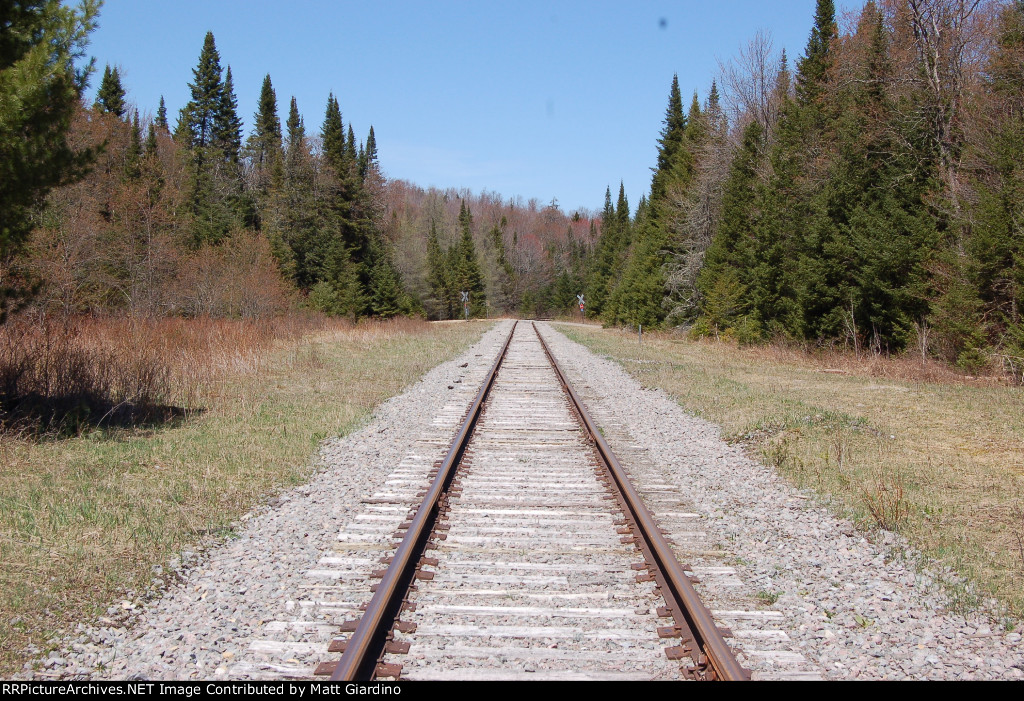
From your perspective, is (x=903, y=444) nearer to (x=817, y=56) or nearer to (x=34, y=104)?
(x=34, y=104)

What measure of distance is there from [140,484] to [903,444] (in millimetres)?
9376

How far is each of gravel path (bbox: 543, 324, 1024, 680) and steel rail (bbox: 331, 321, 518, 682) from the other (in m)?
2.34

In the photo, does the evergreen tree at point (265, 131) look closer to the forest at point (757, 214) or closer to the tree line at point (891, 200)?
the forest at point (757, 214)

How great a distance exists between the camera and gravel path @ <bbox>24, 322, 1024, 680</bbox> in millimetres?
3863

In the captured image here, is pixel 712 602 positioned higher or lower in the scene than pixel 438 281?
lower

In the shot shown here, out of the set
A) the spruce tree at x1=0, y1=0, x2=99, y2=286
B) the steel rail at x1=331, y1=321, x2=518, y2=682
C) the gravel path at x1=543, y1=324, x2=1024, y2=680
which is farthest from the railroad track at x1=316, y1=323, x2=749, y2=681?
the spruce tree at x1=0, y1=0, x2=99, y2=286

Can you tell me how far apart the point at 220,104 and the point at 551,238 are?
9017 cm

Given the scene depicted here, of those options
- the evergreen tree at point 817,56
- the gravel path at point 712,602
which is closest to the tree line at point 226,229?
the gravel path at point 712,602

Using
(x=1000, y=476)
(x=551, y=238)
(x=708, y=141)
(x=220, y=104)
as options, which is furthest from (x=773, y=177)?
(x=551, y=238)

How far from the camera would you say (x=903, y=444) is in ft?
31.9

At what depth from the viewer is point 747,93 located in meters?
42.8

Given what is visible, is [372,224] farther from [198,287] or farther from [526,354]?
[526,354]

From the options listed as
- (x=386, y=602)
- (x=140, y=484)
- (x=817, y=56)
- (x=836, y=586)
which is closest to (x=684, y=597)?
(x=836, y=586)

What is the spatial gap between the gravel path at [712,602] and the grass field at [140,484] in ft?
1.04
